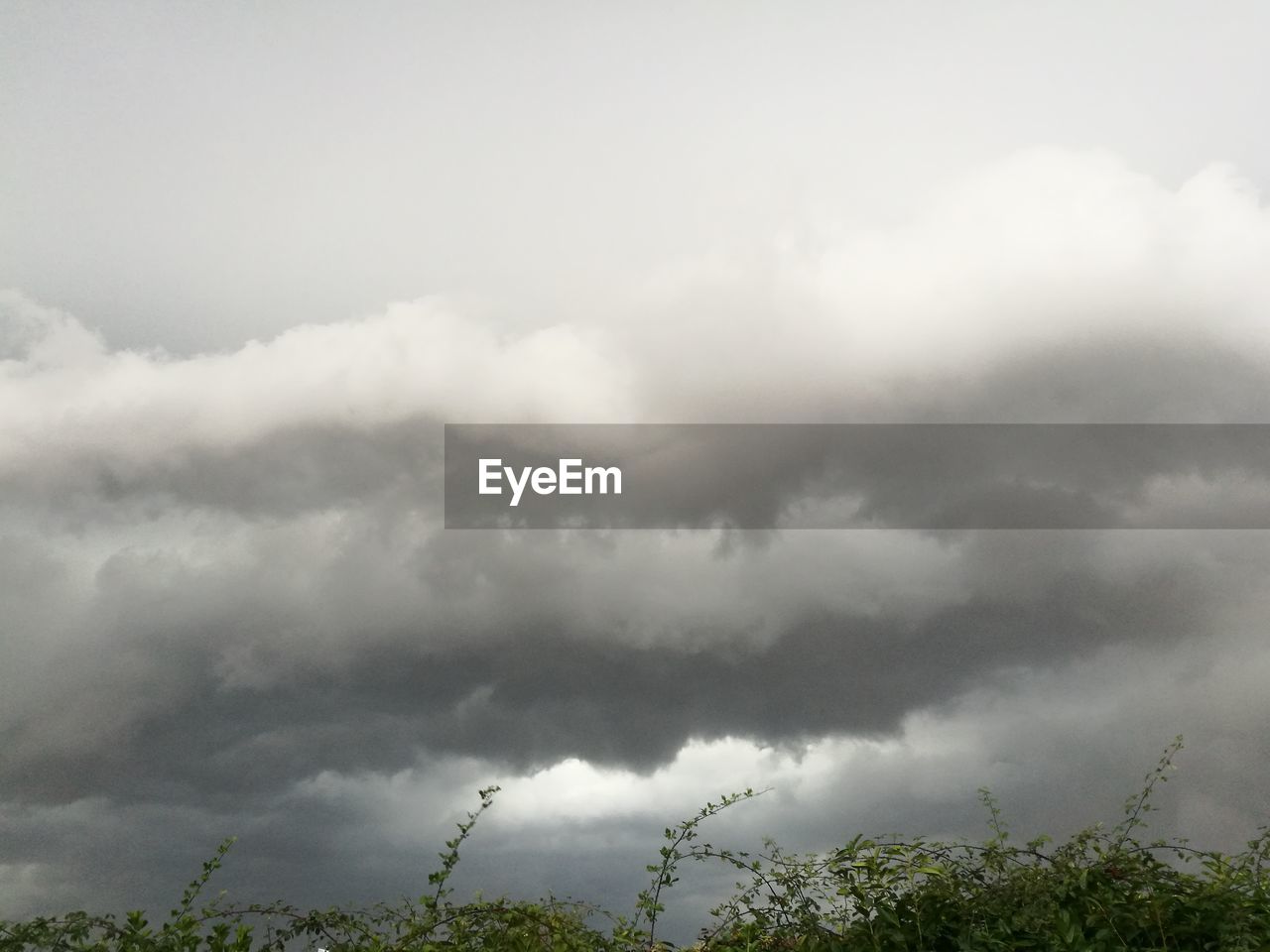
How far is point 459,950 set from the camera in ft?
21.9

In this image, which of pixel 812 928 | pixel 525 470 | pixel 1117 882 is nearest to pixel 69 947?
pixel 812 928

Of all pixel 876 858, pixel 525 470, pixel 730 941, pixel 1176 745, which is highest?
pixel 525 470

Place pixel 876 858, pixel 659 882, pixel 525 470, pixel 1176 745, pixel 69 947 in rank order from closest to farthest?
pixel 69 947, pixel 876 858, pixel 659 882, pixel 1176 745, pixel 525 470

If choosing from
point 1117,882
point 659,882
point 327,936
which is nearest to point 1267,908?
point 1117,882

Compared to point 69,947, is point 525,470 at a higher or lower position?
higher

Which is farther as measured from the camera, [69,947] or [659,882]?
[659,882]

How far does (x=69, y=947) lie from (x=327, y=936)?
1.55m

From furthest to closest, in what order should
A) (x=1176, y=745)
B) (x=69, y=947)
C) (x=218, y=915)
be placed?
(x=1176, y=745) < (x=218, y=915) < (x=69, y=947)

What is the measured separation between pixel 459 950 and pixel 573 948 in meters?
0.73

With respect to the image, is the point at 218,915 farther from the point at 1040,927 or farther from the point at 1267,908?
the point at 1267,908

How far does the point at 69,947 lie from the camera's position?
20.7 ft

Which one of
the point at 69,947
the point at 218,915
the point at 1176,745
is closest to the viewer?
the point at 69,947

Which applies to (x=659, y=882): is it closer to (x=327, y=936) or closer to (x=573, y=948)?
(x=573, y=948)

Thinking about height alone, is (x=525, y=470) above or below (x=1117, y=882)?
above
